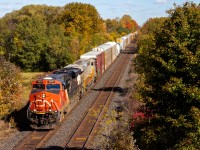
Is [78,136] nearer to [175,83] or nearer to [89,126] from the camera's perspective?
[89,126]

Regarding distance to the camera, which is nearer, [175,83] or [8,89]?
[175,83]

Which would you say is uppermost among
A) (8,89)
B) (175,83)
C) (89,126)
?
(175,83)

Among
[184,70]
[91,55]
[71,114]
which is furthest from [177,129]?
[91,55]

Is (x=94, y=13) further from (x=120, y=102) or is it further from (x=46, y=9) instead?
(x=120, y=102)

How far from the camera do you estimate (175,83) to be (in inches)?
504

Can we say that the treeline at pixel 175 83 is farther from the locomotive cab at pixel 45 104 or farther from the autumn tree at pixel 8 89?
the autumn tree at pixel 8 89

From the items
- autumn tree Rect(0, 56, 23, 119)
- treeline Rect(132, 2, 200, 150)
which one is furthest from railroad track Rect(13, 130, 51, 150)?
treeline Rect(132, 2, 200, 150)

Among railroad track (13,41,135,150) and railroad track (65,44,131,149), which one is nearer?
railroad track (13,41,135,150)

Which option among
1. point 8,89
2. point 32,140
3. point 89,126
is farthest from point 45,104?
point 89,126

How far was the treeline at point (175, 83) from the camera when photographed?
12773 mm

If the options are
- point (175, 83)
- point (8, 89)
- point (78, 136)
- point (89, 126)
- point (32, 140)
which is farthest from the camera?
point (89, 126)

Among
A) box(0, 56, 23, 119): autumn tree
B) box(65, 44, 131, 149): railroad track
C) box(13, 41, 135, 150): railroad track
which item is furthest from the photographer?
box(0, 56, 23, 119): autumn tree

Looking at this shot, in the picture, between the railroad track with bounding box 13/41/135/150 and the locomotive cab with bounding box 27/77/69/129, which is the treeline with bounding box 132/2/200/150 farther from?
the locomotive cab with bounding box 27/77/69/129

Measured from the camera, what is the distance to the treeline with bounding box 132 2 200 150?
1277 cm
